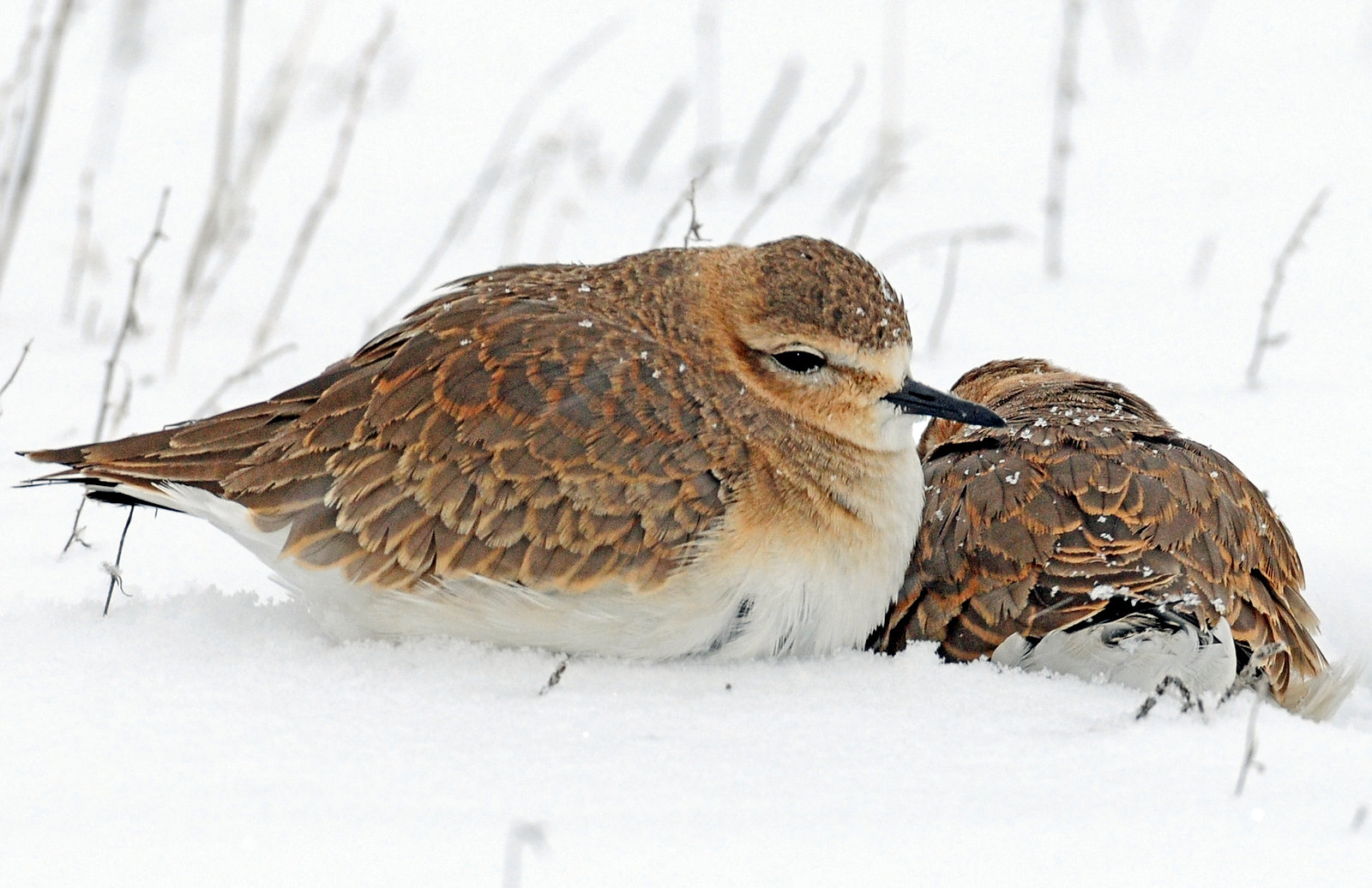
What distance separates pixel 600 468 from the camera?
3.01 m

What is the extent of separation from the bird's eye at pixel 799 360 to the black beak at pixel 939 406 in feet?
0.56

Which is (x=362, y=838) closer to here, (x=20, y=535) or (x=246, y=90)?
(x=20, y=535)

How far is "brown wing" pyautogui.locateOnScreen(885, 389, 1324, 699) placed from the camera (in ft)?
9.90

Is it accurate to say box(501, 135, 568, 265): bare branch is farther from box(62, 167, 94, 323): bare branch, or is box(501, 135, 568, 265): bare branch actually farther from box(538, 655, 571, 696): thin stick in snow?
box(538, 655, 571, 696): thin stick in snow

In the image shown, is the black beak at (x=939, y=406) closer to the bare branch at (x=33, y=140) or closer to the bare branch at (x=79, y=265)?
the bare branch at (x=79, y=265)

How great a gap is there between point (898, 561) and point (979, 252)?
3.77 m

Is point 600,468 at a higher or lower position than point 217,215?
lower

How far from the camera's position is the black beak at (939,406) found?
10.8ft

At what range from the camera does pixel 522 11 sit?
32.4ft

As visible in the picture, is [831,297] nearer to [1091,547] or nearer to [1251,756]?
[1091,547]

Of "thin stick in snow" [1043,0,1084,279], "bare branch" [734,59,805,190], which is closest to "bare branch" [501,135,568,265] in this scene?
"bare branch" [734,59,805,190]

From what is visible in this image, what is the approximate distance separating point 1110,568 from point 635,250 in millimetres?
3667

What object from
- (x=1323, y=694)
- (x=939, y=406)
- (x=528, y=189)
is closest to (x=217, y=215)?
(x=528, y=189)

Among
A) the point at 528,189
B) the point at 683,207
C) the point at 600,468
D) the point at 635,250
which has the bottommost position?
the point at 600,468
